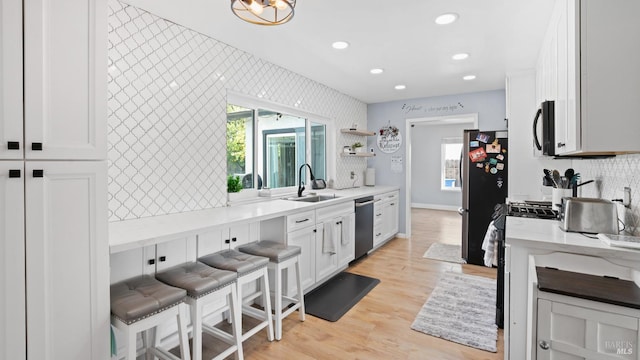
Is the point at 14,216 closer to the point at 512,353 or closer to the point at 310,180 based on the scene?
the point at 512,353

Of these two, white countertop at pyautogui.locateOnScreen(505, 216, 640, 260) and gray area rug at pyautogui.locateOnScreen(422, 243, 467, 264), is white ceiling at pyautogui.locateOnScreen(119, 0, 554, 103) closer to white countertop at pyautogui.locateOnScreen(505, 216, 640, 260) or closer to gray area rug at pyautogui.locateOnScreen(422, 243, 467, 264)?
white countertop at pyautogui.locateOnScreen(505, 216, 640, 260)

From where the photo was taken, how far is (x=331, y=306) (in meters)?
2.90

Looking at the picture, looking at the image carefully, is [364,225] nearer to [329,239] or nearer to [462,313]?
[329,239]

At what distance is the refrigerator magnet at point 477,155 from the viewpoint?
13.5 feet

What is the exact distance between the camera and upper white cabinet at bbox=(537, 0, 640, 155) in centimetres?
138

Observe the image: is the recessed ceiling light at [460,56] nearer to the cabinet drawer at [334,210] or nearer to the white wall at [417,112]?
the white wall at [417,112]

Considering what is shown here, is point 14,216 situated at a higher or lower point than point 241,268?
higher

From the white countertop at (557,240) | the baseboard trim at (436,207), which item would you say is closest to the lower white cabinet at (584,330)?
the white countertop at (557,240)

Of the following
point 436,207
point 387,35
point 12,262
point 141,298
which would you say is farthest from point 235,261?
point 436,207

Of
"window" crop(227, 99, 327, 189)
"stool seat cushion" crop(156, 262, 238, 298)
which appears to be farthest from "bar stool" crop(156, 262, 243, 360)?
"window" crop(227, 99, 327, 189)

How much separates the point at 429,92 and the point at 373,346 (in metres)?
3.97

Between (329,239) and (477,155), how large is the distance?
235cm

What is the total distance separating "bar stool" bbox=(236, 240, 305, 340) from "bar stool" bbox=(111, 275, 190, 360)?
77cm

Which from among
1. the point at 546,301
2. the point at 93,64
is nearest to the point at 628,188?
the point at 546,301
